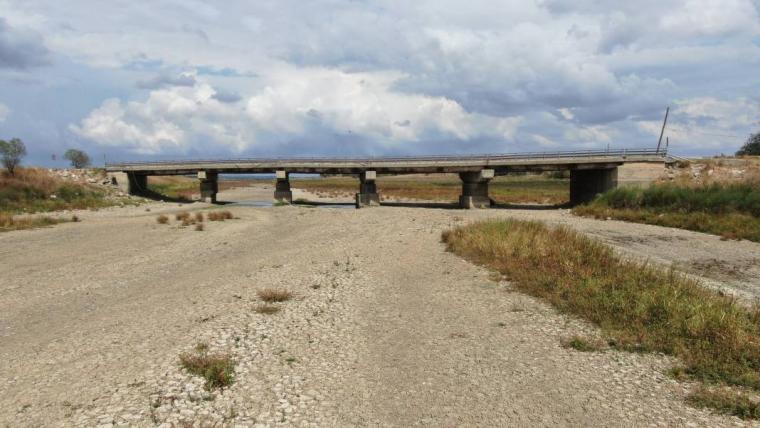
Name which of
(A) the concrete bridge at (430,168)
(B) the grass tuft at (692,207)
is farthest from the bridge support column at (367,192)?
(B) the grass tuft at (692,207)

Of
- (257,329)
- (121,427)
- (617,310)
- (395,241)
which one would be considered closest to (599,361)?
(617,310)

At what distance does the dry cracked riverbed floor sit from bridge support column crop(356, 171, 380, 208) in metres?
39.5

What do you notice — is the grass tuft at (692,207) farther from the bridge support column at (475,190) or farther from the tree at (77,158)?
the tree at (77,158)

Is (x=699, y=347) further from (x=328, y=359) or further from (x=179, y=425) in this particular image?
(x=179, y=425)

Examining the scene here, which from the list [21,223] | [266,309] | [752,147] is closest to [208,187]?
[21,223]

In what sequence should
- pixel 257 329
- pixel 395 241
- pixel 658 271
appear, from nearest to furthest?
pixel 257 329
pixel 658 271
pixel 395 241

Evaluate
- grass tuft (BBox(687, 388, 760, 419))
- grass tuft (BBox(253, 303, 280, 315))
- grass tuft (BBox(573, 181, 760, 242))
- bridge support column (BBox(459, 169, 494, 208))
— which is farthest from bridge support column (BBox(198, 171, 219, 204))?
grass tuft (BBox(687, 388, 760, 419))

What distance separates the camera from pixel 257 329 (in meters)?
12.4

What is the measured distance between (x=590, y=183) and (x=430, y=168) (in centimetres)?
2038

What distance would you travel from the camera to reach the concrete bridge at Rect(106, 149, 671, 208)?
5422 cm

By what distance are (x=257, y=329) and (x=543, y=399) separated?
7525 mm

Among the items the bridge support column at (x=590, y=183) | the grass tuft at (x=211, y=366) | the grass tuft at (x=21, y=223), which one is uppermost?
the bridge support column at (x=590, y=183)

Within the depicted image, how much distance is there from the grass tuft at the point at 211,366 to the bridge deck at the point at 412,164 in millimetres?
51392

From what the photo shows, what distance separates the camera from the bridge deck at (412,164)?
2128 inches
